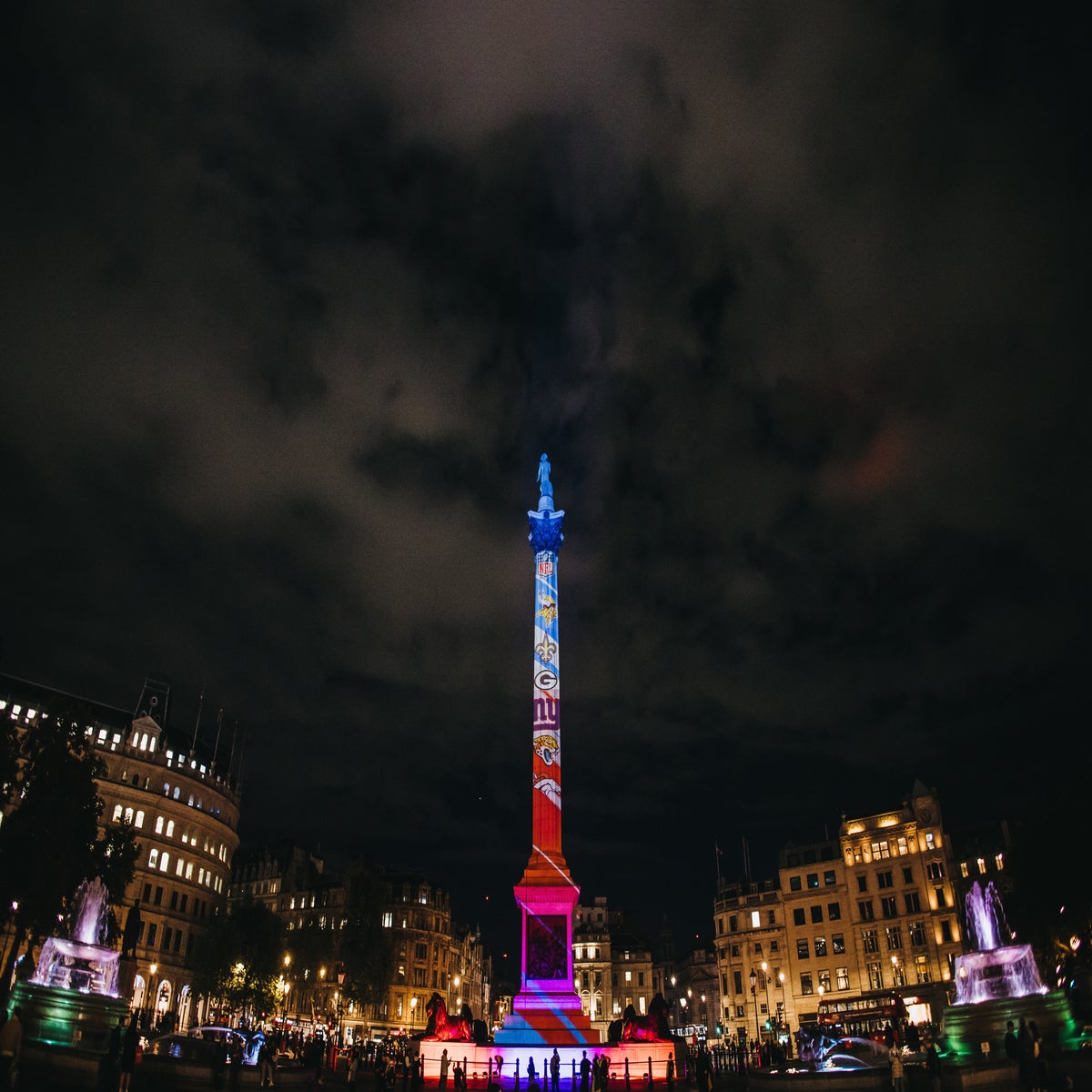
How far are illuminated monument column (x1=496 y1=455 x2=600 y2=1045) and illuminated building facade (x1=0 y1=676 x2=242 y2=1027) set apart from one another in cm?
3975

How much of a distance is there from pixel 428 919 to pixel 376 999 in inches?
1256

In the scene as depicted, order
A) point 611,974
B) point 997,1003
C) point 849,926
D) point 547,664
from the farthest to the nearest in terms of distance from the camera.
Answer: point 611,974 → point 849,926 → point 547,664 → point 997,1003

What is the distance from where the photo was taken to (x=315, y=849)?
123812 mm

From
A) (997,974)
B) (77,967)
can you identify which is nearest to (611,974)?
(997,974)

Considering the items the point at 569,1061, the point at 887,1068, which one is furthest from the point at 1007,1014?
the point at 569,1061

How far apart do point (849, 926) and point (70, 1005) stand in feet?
229

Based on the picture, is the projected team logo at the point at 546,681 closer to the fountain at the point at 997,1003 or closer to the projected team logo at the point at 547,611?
the projected team logo at the point at 547,611

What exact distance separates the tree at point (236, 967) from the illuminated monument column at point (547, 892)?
3488cm

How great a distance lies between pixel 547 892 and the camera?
4534cm

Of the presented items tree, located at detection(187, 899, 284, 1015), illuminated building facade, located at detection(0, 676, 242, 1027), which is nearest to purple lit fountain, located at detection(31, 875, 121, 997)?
tree, located at detection(187, 899, 284, 1015)

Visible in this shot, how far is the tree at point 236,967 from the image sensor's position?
68.4 metres

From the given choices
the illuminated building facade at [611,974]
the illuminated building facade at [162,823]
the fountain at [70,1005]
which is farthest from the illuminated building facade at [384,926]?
the fountain at [70,1005]

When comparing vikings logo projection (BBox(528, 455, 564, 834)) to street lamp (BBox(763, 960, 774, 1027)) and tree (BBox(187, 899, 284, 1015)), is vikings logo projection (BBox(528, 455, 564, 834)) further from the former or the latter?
street lamp (BBox(763, 960, 774, 1027))

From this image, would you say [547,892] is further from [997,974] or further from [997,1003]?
[997,1003]
